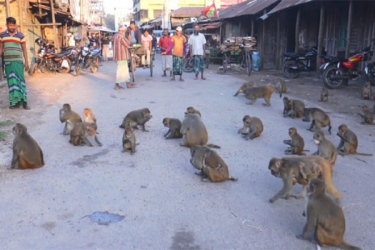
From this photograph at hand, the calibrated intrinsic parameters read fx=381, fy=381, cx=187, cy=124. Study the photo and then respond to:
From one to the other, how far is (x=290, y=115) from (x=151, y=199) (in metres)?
5.37

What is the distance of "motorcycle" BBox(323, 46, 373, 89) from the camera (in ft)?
40.7

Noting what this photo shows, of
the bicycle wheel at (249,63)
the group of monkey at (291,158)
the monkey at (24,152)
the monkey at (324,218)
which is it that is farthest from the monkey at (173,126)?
the bicycle wheel at (249,63)

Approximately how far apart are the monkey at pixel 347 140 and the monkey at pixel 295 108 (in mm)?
2534

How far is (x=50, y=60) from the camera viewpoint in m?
17.7

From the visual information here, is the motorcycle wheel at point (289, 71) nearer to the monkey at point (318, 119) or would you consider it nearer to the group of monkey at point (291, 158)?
the group of monkey at point (291, 158)

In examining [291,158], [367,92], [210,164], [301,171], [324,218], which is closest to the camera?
[324,218]

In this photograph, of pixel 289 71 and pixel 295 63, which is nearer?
pixel 295 63

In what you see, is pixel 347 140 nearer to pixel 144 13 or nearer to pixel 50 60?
pixel 50 60

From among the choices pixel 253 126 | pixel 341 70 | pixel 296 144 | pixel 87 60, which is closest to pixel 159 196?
pixel 296 144

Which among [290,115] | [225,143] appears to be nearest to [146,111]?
[225,143]

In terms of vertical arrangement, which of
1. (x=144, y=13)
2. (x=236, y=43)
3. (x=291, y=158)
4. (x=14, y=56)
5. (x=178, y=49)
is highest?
(x=144, y=13)

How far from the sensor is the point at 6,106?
32.7 feet

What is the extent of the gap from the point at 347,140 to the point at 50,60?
14893mm

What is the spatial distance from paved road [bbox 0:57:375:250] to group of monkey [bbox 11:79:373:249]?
0.18 meters
